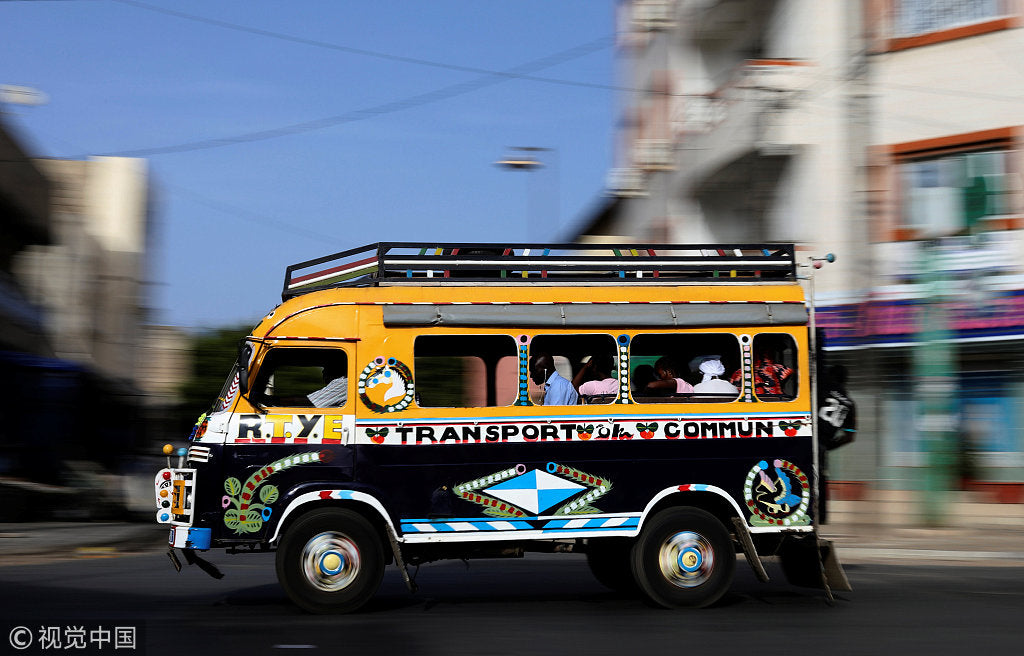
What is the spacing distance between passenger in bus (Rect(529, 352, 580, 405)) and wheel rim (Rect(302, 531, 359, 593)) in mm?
1968

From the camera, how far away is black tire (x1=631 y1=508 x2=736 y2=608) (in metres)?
9.52

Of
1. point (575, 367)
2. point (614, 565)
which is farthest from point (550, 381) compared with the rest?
point (614, 565)

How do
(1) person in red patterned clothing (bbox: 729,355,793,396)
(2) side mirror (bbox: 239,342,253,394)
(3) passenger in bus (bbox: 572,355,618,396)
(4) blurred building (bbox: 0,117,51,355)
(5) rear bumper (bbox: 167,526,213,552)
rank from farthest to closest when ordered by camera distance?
(4) blurred building (bbox: 0,117,51,355)
(1) person in red patterned clothing (bbox: 729,355,793,396)
(3) passenger in bus (bbox: 572,355,618,396)
(2) side mirror (bbox: 239,342,253,394)
(5) rear bumper (bbox: 167,526,213,552)

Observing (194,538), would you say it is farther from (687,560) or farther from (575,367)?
(687,560)

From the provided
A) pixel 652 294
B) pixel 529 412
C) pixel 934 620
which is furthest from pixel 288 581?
pixel 934 620

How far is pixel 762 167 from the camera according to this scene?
20266 millimetres

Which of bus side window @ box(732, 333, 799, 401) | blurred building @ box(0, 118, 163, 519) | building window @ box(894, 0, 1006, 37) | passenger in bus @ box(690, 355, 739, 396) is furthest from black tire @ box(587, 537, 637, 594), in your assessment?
blurred building @ box(0, 118, 163, 519)

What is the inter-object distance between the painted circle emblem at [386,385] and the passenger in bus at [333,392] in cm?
14

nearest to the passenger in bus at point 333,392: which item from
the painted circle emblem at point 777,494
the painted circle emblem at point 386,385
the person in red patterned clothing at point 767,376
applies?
the painted circle emblem at point 386,385

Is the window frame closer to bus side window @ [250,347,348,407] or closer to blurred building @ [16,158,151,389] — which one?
bus side window @ [250,347,348,407]

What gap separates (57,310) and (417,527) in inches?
1209

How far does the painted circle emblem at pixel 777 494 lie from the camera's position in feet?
31.5

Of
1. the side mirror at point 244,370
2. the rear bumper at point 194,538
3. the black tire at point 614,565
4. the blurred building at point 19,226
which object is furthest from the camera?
the blurred building at point 19,226

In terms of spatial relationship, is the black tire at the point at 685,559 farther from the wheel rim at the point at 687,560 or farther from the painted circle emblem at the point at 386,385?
the painted circle emblem at the point at 386,385
